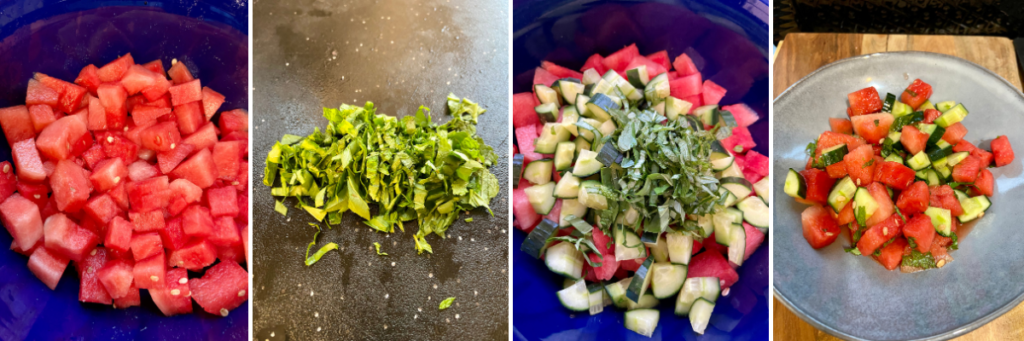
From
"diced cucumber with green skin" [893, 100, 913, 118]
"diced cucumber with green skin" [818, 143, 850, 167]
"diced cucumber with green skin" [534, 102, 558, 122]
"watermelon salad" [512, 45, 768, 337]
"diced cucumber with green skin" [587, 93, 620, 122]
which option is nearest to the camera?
"watermelon salad" [512, 45, 768, 337]

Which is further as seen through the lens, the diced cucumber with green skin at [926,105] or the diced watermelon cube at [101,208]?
the diced cucumber with green skin at [926,105]

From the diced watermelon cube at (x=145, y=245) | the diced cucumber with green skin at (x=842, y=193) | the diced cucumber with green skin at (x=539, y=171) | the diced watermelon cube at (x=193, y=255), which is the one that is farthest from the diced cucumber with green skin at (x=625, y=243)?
the diced watermelon cube at (x=145, y=245)

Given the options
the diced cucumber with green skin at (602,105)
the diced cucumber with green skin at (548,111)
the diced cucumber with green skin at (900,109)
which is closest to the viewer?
the diced cucumber with green skin at (602,105)

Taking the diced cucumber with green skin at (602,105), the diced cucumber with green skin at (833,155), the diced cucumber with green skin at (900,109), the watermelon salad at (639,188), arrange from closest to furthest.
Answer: the watermelon salad at (639,188), the diced cucumber with green skin at (602,105), the diced cucumber with green skin at (833,155), the diced cucumber with green skin at (900,109)

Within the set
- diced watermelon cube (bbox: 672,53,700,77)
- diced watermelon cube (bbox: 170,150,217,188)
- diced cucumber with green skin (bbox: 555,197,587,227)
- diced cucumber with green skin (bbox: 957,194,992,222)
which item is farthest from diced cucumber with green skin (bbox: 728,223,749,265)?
diced watermelon cube (bbox: 170,150,217,188)

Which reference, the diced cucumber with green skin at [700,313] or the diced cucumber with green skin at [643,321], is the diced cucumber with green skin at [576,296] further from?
the diced cucumber with green skin at [700,313]

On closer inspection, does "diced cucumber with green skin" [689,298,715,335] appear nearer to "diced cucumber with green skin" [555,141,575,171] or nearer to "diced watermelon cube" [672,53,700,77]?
"diced cucumber with green skin" [555,141,575,171]

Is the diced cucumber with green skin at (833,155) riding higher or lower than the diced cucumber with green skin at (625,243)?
lower

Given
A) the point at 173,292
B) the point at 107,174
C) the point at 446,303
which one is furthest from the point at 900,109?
the point at 107,174
